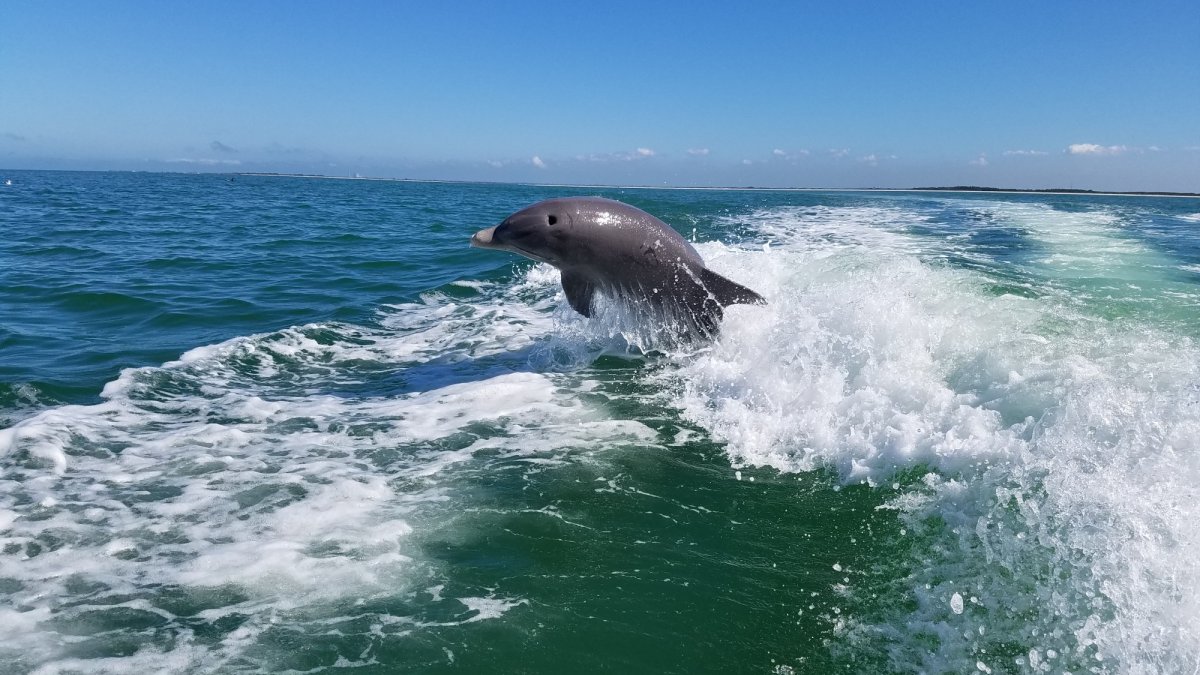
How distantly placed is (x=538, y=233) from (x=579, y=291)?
3.38 feet

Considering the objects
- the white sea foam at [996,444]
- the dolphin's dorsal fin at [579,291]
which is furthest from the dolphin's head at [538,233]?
the white sea foam at [996,444]

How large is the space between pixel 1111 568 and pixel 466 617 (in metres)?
3.48

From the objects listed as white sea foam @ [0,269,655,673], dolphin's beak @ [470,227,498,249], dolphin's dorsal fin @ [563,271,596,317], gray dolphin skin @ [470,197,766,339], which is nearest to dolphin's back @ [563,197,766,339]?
gray dolphin skin @ [470,197,766,339]

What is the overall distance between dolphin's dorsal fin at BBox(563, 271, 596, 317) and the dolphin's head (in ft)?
1.14

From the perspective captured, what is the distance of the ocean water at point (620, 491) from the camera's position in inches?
142

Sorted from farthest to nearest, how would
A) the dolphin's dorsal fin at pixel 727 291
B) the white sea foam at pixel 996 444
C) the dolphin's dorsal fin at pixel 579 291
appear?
the dolphin's dorsal fin at pixel 579 291, the dolphin's dorsal fin at pixel 727 291, the white sea foam at pixel 996 444

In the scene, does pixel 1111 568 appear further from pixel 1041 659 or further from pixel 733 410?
pixel 733 410

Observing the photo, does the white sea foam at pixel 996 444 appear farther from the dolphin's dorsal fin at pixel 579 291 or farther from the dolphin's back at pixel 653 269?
the dolphin's dorsal fin at pixel 579 291

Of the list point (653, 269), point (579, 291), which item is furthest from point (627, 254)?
point (579, 291)

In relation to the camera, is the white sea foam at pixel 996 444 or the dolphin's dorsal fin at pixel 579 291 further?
the dolphin's dorsal fin at pixel 579 291

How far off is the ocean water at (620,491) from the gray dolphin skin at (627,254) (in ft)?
1.33

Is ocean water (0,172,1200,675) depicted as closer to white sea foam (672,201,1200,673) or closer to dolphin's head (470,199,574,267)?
white sea foam (672,201,1200,673)

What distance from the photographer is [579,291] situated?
363 inches

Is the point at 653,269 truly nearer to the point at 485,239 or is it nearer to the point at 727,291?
the point at 727,291
